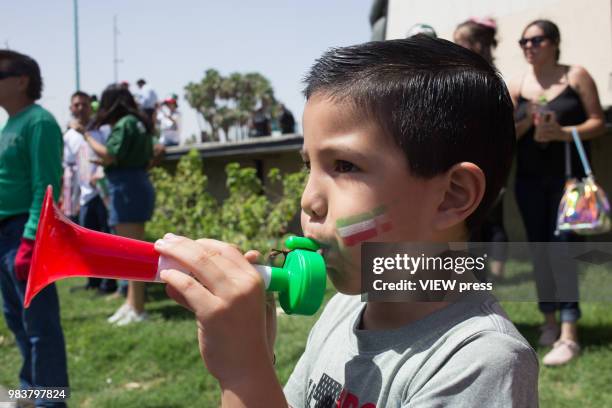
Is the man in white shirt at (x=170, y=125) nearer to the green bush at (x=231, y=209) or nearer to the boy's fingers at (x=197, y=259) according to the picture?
the green bush at (x=231, y=209)

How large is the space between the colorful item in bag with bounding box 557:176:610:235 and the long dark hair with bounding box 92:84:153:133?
11.0ft

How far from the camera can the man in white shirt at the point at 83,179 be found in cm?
695

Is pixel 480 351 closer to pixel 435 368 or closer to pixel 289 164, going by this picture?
pixel 435 368

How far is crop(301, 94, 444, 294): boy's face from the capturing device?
48.8 inches

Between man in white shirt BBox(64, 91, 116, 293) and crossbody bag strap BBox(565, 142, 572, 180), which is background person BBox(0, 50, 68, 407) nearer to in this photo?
crossbody bag strap BBox(565, 142, 572, 180)

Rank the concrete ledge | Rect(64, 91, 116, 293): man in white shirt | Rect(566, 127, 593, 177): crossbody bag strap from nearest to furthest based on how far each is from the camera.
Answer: Rect(566, 127, 593, 177): crossbody bag strap → Rect(64, 91, 116, 293): man in white shirt → the concrete ledge

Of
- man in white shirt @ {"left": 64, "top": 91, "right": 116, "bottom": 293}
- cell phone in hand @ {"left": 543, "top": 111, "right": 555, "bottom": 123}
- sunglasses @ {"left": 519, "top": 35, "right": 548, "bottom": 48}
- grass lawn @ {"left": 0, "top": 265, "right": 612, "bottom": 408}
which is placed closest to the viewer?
grass lawn @ {"left": 0, "top": 265, "right": 612, "bottom": 408}

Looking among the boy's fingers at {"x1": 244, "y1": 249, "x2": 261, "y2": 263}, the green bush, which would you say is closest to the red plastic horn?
the boy's fingers at {"x1": 244, "y1": 249, "x2": 261, "y2": 263}

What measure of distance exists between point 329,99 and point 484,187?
344 mm

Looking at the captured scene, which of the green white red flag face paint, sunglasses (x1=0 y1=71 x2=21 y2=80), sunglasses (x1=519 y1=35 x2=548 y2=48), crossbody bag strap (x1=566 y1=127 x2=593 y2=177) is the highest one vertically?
sunglasses (x1=519 y1=35 x2=548 y2=48)

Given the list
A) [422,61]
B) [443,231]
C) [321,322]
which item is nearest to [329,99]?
[422,61]

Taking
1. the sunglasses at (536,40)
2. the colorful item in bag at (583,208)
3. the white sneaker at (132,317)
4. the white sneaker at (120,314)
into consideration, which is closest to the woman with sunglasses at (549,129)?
the sunglasses at (536,40)

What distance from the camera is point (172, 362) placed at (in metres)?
4.36

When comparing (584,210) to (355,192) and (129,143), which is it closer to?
(355,192)
